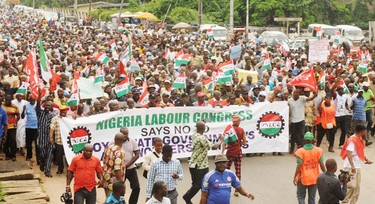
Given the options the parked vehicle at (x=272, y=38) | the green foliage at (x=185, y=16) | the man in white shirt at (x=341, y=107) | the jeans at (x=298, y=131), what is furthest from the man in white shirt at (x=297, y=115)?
the green foliage at (x=185, y=16)

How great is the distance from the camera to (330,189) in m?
9.48

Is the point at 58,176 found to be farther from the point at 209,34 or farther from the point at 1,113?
the point at 209,34

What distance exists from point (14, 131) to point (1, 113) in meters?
0.65

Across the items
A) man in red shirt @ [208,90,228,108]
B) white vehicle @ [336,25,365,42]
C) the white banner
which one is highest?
the white banner

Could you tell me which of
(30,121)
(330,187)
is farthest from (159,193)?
(30,121)

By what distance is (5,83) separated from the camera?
15.7 meters

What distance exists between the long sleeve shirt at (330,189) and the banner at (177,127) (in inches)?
194

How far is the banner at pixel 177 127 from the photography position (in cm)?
1320

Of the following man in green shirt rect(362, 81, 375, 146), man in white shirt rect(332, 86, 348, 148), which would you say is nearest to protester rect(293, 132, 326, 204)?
man in white shirt rect(332, 86, 348, 148)

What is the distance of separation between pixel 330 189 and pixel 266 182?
3.73 meters

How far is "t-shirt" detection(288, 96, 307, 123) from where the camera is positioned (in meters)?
14.9

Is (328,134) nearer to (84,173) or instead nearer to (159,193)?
(84,173)

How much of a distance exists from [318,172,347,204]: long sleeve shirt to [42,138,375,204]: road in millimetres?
2428

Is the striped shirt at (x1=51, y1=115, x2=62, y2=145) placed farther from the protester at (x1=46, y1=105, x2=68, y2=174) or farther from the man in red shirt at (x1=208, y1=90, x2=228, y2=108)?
the man in red shirt at (x1=208, y1=90, x2=228, y2=108)
